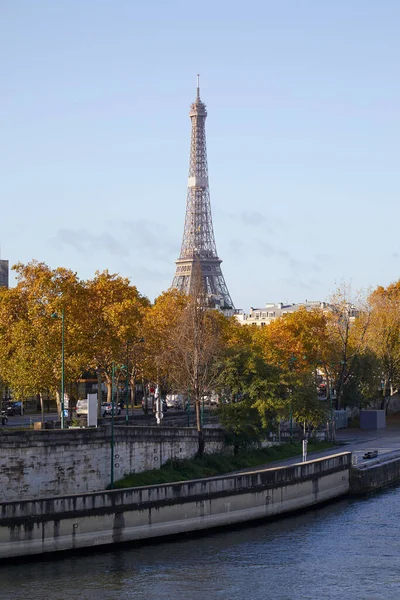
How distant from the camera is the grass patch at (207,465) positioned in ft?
212

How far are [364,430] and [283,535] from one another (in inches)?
2245

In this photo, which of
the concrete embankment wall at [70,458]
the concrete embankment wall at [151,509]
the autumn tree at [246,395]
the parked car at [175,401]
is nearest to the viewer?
the concrete embankment wall at [151,509]

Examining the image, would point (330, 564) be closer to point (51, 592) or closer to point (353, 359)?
point (51, 592)

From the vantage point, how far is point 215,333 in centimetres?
9244

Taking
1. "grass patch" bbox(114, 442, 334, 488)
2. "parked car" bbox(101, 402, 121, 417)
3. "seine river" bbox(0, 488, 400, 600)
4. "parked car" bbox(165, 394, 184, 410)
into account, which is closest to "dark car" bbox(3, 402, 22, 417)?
"parked car" bbox(101, 402, 121, 417)

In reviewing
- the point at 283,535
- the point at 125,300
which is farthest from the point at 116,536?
the point at 125,300

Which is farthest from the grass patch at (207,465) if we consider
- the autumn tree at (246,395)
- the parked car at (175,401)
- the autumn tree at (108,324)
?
the parked car at (175,401)

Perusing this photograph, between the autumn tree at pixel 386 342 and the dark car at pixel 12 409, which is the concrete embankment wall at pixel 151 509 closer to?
the dark car at pixel 12 409

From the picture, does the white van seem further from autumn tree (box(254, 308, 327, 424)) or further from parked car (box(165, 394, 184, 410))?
parked car (box(165, 394, 184, 410))

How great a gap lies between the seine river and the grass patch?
8017mm

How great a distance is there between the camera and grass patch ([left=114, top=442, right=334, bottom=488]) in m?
64.6

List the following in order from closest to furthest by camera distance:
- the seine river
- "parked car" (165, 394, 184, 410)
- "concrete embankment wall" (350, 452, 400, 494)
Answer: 1. the seine river
2. "concrete embankment wall" (350, 452, 400, 494)
3. "parked car" (165, 394, 184, 410)

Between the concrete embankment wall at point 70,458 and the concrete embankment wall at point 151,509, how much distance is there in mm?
4978

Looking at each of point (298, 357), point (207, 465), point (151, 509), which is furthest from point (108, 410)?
point (151, 509)
